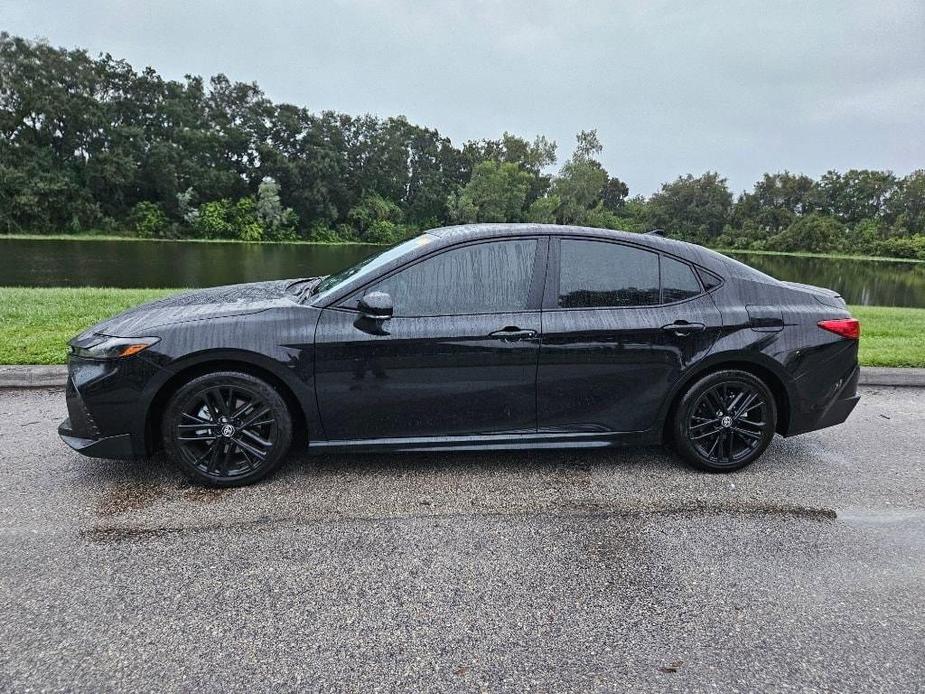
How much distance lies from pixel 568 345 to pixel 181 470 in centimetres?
230

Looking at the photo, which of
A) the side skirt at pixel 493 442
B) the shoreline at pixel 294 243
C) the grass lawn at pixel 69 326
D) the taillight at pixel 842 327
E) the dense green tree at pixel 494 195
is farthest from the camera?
the dense green tree at pixel 494 195

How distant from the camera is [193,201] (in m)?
58.4

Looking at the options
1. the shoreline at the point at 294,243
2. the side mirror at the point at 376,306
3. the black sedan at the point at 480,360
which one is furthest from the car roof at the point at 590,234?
the shoreline at the point at 294,243

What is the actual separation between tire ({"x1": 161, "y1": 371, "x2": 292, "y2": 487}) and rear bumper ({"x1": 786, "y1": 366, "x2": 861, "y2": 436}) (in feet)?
10.3

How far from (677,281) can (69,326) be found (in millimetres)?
6910

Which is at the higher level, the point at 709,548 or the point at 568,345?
the point at 568,345

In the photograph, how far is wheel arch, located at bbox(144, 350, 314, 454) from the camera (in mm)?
3059

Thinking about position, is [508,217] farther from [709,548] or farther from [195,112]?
[709,548]

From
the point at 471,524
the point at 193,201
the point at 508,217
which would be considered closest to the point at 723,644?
the point at 471,524

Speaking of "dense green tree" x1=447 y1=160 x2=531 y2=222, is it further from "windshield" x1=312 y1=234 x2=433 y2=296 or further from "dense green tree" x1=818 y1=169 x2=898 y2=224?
"windshield" x1=312 y1=234 x2=433 y2=296

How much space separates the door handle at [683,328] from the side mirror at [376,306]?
5.28 ft

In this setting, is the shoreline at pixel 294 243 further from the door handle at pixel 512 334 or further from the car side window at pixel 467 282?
the door handle at pixel 512 334

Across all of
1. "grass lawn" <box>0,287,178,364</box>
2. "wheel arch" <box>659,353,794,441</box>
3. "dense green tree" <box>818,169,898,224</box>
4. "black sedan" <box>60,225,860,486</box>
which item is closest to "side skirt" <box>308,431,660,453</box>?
"black sedan" <box>60,225,860,486</box>

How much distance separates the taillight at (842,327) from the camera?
3.56 m
